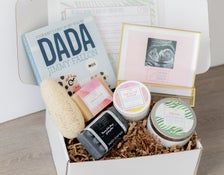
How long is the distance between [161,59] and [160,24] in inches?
2.7

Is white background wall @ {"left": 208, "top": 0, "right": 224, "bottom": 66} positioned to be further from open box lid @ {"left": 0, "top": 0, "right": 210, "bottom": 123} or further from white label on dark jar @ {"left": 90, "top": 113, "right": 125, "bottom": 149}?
white label on dark jar @ {"left": 90, "top": 113, "right": 125, "bottom": 149}

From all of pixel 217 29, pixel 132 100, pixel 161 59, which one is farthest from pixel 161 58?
pixel 217 29

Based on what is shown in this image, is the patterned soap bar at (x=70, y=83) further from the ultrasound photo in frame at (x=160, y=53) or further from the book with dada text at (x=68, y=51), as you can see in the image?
the ultrasound photo in frame at (x=160, y=53)

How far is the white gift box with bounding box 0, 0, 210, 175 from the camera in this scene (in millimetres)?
647

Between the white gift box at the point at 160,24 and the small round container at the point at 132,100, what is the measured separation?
72mm

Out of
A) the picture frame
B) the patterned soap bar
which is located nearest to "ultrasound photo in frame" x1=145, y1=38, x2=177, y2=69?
the picture frame

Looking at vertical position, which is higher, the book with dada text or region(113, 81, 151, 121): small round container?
the book with dada text

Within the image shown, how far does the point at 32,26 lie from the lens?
27.6 inches

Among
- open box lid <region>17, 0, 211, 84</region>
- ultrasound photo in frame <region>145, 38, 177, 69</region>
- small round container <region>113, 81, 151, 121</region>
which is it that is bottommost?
small round container <region>113, 81, 151, 121</region>

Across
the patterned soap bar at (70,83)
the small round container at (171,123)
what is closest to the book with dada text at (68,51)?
the patterned soap bar at (70,83)

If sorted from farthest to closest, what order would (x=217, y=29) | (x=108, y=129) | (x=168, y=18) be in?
(x=217, y=29)
(x=168, y=18)
(x=108, y=129)

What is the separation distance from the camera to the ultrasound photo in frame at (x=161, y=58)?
2.35ft

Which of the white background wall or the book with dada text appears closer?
the book with dada text

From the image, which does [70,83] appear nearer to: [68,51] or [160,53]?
[68,51]
